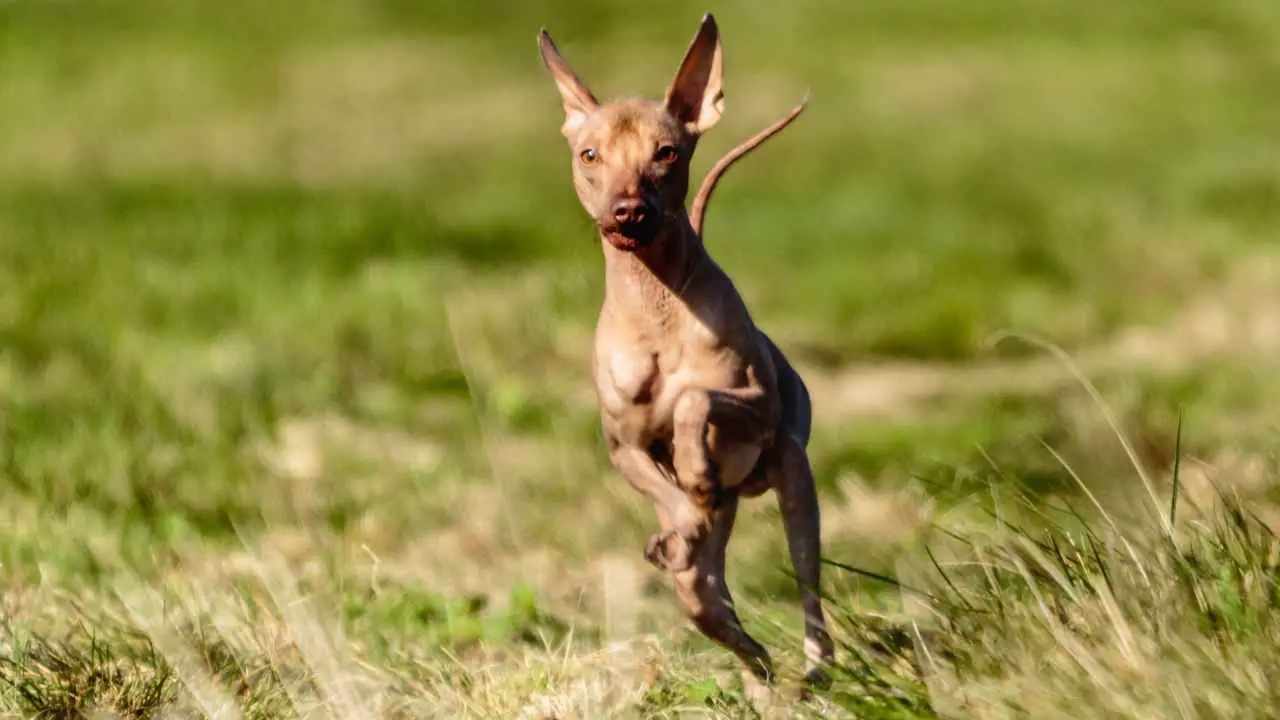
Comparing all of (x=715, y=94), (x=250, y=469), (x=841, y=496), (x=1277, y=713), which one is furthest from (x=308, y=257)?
(x=1277, y=713)

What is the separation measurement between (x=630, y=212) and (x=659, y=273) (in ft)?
0.87

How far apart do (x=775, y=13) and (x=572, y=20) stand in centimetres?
222

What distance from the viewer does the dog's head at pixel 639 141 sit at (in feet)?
12.3

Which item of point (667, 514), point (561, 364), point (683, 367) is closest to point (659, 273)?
point (683, 367)

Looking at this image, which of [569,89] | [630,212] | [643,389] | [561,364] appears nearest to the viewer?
[630,212]

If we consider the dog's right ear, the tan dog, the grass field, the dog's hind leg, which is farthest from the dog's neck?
the grass field

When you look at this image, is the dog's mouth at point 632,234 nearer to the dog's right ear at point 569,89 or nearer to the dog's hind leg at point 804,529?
the dog's right ear at point 569,89

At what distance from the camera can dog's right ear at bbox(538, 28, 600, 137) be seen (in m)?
4.01

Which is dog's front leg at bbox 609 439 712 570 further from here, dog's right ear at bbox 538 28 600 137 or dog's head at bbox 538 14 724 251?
dog's right ear at bbox 538 28 600 137

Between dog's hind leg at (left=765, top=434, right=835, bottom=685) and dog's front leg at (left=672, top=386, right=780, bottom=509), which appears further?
dog's hind leg at (left=765, top=434, right=835, bottom=685)

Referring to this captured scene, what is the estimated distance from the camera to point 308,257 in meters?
10.8

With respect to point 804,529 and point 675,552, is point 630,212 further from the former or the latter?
point 804,529

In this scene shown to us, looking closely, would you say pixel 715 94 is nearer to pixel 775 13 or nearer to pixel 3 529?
pixel 3 529

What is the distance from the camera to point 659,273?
396cm
